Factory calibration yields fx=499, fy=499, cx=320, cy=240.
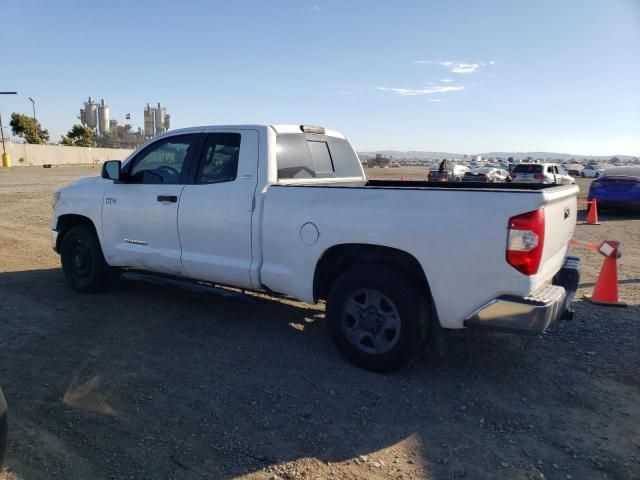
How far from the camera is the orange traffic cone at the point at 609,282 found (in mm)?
5688

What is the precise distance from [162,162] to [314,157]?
1.62 m

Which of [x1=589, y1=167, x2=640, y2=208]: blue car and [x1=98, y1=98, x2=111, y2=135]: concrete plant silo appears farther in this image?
[x1=98, y1=98, x2=111, y2=135]: concrete plant silo

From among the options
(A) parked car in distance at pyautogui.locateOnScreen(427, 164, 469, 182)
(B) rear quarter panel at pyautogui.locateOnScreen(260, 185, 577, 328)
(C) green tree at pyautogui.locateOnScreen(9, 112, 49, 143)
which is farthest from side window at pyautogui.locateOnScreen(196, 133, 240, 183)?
(C) green tree at pyautogui.locateOnScreen(9, 112, 49, 143)

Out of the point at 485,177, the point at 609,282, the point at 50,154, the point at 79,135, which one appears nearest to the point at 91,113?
the point at 79,135

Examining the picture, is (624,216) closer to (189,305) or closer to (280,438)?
(189,305)

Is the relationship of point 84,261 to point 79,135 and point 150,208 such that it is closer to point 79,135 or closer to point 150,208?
point 150,208

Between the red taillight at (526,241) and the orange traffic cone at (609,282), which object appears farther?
the orange traffic cone at (609,282)

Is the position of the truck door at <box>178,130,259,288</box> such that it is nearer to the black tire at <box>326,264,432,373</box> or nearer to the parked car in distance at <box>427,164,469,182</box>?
the black tire at <box>326,264,432,373</box>

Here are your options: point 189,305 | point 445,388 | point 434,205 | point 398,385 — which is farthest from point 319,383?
point 189,305

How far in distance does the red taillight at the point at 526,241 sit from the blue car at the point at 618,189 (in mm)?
13030

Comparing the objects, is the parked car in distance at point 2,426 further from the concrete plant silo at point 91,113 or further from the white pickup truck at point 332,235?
the concrete plant silo at point 91,113

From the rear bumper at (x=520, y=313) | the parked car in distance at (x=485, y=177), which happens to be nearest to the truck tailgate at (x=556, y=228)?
the rear bumper at (x=520, y=313)

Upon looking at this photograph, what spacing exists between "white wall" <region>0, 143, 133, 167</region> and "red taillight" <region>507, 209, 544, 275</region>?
50.8 meters

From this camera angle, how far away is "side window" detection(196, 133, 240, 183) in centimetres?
470
